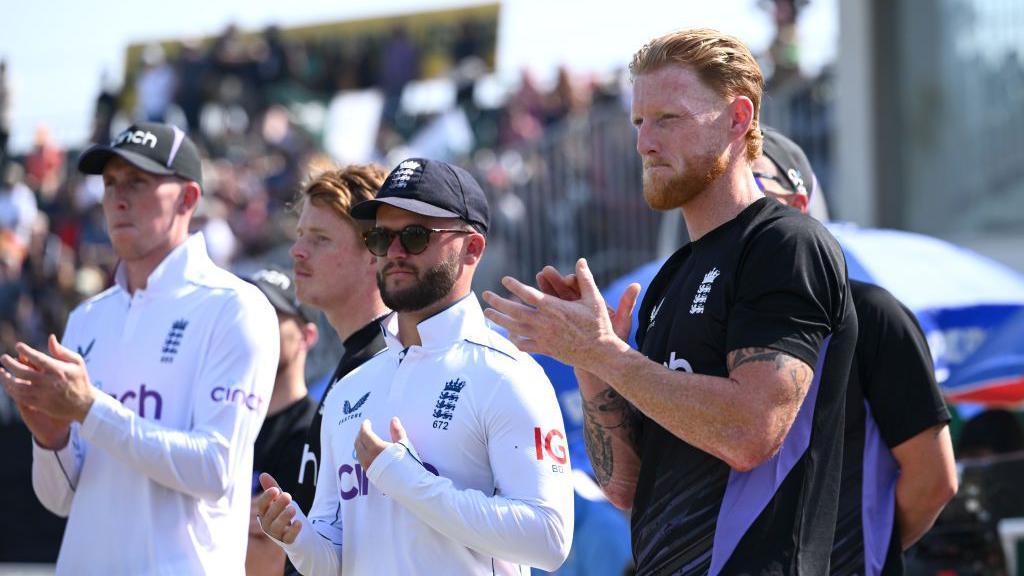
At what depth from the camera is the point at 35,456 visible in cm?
440

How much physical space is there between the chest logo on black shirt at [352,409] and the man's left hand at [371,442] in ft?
0.95

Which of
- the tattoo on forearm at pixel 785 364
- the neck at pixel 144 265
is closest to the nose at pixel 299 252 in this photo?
the neck at pixel 144 265

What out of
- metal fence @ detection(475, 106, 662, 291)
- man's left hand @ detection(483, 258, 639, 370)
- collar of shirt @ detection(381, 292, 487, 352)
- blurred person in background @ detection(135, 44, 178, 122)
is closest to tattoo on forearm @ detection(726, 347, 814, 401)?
man's left hand @ detection(483, 258, 639, 370)

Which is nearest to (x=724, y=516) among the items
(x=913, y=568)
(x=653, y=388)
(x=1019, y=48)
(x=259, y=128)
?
(x=653, y=388)

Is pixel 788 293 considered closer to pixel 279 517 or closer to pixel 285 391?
pixel 279 517

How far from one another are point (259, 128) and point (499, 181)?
6.56 m

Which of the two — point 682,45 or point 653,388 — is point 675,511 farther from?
point 682,45

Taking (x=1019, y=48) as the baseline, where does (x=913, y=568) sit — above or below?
below

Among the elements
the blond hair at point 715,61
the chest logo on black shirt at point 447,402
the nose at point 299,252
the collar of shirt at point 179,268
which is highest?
the blond hair at point 715,61

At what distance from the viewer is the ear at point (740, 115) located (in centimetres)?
308

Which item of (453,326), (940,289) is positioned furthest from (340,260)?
(940,289)

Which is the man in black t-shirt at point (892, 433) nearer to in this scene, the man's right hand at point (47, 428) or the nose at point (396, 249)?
the nose at point (396, 249)

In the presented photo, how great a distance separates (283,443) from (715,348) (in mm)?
2382

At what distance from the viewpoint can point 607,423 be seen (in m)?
3.22
